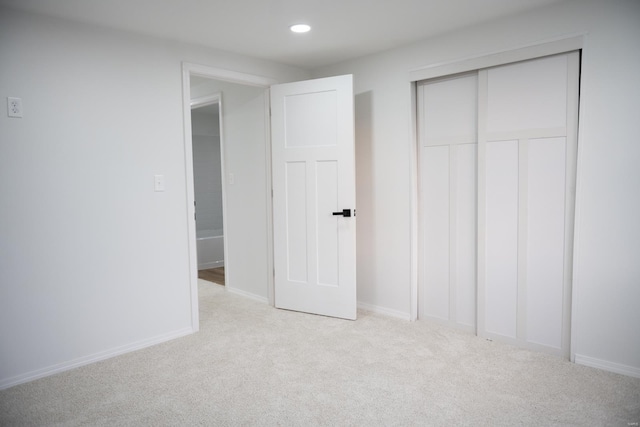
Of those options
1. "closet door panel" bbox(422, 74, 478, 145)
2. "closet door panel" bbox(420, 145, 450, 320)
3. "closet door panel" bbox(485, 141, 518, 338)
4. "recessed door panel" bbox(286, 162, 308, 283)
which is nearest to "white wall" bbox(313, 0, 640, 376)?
"closet door panel" bbox(422, 74, 478, 145)

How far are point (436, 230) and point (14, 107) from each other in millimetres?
2944

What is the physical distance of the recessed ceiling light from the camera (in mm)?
2994

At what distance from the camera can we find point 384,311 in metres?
3.80

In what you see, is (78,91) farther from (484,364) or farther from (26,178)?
(484,364)

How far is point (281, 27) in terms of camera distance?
3.02 m

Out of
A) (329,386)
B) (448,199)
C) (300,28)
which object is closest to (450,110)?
(448,199)

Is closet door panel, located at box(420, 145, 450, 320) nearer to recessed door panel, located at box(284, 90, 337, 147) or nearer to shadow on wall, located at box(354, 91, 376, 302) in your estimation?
shadow on wall, located at box(354, 91, 376, 302)

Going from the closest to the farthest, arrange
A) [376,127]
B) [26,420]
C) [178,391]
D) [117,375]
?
[26,420], [178,391], [117,375], [376,127]

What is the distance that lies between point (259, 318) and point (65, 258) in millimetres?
1575

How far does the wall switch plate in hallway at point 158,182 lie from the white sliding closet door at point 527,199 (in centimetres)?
227

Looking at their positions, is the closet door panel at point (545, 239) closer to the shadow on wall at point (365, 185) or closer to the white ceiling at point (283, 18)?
the white ceiling at point (283, 18)

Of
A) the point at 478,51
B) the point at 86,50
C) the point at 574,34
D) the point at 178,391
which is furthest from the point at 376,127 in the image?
the point at 178,391

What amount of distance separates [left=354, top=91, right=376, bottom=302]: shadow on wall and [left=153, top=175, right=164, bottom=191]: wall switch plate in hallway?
163 cm

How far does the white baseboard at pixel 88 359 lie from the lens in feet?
8.60
